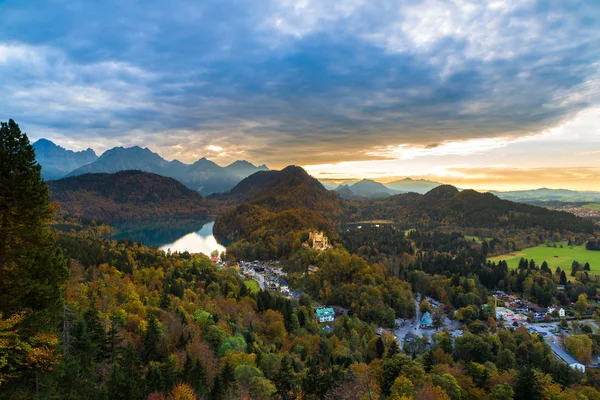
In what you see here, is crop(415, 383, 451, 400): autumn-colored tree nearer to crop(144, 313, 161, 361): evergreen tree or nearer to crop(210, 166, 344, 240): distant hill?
crop(144, 313, 161, 361): evergreen tree

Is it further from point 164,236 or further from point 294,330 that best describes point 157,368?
point 164,236

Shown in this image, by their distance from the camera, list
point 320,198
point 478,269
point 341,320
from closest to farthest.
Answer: point 341,320 < point 478,269 < point 320,198

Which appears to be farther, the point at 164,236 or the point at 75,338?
the point at 164,236

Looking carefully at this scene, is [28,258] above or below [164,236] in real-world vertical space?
above

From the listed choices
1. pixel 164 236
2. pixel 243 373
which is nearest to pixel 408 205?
pixel 164 236

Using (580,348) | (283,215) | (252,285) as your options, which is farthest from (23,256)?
(283,215)

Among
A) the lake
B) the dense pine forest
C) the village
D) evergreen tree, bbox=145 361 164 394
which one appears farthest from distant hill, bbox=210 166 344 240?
evergreen tree, bbox=145 361 164 394

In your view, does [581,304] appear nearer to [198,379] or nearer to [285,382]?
[285,382]
